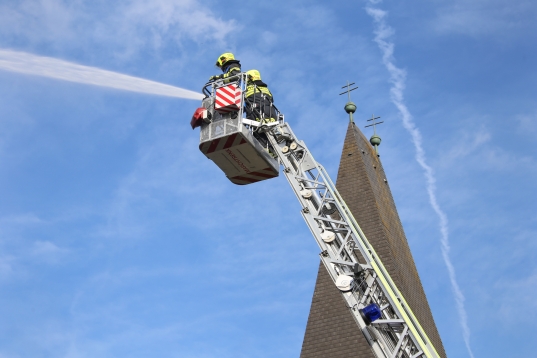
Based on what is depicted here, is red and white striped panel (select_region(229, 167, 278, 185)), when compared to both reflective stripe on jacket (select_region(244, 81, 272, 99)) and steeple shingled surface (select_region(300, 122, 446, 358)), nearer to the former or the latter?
reflective stripe on jacket (select_region(244, 81, 272, 99))

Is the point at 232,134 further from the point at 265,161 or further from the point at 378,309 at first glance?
the point at 378,309

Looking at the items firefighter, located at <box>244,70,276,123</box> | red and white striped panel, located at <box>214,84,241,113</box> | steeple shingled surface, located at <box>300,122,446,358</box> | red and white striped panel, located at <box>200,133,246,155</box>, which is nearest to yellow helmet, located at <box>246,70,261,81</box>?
firefighter, located at <box>244,70,276,123</box>

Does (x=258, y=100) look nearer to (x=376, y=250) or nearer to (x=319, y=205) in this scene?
(x=319, y=205)

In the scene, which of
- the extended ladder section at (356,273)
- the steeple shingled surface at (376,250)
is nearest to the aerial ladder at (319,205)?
the extended ladder section at (356,273)

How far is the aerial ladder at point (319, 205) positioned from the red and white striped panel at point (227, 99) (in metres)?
0.02

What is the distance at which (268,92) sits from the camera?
A: 1588 cm

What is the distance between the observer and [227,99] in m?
14.8

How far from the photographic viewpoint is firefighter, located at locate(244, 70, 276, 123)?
15.3m

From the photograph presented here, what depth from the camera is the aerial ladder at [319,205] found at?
1364 centimetres


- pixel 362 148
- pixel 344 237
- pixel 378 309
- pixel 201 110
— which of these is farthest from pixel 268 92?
pixel 362 148

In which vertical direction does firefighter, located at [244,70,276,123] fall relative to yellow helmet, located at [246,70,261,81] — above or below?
below

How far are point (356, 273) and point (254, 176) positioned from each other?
2833 millimetres

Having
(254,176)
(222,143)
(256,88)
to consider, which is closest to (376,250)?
(254,176)

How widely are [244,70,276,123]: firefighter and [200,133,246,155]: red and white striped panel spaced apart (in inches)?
37.0
